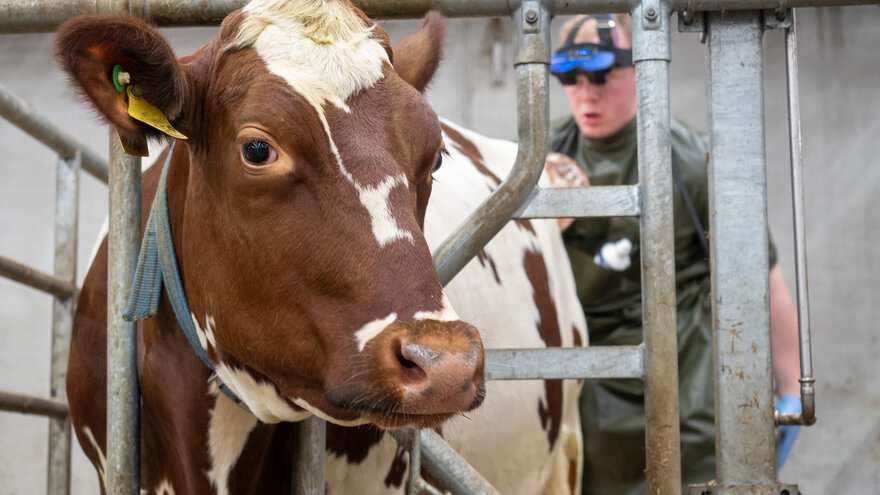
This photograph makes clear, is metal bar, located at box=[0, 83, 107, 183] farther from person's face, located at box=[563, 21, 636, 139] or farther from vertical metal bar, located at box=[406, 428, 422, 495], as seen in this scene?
person's face, located at box=[563, 21, 636, 139]

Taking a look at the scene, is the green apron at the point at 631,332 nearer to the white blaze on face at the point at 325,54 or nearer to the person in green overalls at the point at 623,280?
the person in green overalls at the point at 623,280

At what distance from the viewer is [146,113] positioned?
5.73 feet

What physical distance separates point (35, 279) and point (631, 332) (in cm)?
232

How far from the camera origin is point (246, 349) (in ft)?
5.60

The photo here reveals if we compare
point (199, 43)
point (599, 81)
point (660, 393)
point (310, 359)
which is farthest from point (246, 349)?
point (199, 43)

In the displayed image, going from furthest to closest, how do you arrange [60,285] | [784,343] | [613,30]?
[613,30] → [784,343] → [60,285]

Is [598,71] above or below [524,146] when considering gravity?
above

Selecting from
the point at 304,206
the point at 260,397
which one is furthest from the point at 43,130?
the point at 304,206

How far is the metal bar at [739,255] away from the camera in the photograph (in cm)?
185

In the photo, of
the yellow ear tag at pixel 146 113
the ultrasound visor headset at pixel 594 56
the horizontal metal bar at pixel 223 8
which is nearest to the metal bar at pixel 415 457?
the yellow ear tag at pixel 146 113

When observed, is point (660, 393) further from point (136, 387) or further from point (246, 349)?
point (136, 387)

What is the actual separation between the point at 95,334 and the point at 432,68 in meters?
0.95

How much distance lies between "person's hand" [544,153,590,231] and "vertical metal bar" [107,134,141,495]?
231 cm

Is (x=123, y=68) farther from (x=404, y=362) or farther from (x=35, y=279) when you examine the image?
(x=35, y=279)
